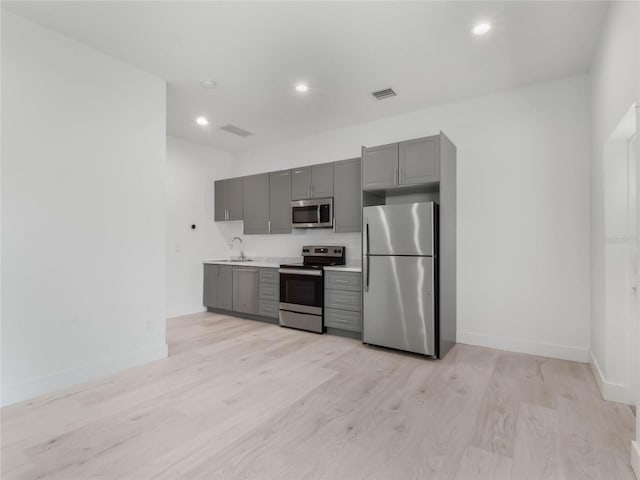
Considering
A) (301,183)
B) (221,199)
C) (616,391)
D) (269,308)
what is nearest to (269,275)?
(269,308)

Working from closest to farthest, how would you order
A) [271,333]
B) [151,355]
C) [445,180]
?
[151,355] → [445,180] → [271,333]

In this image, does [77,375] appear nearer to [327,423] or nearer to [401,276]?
[327,423]

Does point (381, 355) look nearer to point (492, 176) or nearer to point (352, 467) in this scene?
point (352, 467)

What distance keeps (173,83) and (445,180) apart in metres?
3.11

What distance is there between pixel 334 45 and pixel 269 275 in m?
3.19

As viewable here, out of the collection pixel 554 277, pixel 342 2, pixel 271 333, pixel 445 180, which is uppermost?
pixel 342 2

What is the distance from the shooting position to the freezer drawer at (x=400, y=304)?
340 cm

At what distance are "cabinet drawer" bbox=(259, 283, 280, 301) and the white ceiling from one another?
252cm

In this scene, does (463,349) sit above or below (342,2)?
below

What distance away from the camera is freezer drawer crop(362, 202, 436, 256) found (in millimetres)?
3396

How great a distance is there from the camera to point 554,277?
11.2ft

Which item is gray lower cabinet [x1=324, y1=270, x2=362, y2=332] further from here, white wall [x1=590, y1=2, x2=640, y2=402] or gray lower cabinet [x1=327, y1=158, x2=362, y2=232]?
white wall [x1=590, y1=2, x2=640, y2=402]

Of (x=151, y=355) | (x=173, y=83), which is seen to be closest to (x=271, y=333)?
(x=151, y=355)

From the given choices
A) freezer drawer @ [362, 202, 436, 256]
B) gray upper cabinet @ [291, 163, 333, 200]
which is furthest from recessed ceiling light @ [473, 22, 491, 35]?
gray upper cabinet @ [291, 163, 333, 200]
